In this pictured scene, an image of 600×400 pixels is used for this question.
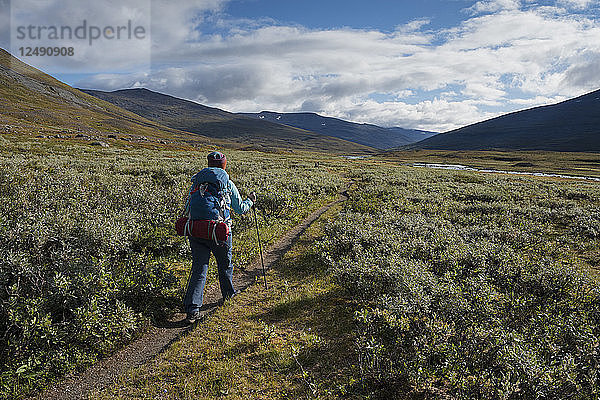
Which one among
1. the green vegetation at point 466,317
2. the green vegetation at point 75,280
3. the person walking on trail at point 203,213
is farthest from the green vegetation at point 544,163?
the green vegetation at point 75,280

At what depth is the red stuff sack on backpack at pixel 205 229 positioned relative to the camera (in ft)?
21.9

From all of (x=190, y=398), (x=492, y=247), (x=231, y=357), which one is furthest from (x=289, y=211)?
(x=190, y=398)

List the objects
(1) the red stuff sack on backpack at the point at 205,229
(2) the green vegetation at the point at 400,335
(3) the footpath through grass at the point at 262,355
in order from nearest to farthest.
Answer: (2) the green vegetation at the point at 400,335, (3) the footpath through grass at the point at 262,355, (1) the red stuff sack on backpack at the point at 205,229

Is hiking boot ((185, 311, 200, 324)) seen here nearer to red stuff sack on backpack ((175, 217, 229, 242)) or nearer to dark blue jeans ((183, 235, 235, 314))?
dark blue jeans ((183, 235, 235, 314))

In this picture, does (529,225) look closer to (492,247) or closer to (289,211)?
(492,247)

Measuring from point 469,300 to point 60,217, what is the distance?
34.0 feet

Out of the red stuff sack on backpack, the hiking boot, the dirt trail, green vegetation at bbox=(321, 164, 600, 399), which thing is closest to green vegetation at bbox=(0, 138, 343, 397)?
the dirt trail

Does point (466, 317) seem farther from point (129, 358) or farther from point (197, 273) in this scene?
point (129, 358)

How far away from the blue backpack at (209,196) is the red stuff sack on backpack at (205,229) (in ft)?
0.52

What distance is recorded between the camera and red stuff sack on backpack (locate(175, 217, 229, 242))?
21.9ft

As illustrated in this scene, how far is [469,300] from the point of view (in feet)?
20.2

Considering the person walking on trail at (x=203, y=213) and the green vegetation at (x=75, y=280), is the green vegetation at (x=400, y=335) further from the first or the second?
the green vegetation at (x=75, y=280)

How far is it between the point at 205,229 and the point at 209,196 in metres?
0.78

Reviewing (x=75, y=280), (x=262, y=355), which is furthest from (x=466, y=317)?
(x=75, y=280)
